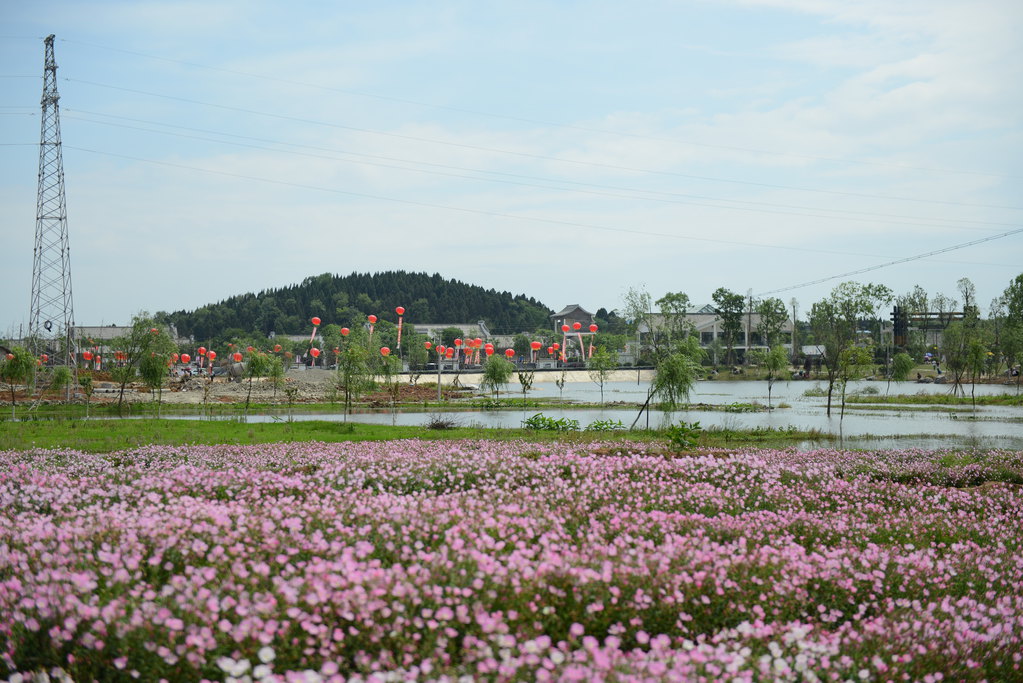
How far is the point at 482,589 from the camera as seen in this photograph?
5.04m

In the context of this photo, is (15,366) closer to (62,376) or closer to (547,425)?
(62,376)

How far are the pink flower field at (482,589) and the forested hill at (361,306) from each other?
147708 millimetres

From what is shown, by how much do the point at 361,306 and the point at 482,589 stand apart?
164775 millimetres

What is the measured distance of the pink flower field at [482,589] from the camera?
4418mm

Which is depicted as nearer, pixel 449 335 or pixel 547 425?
pixel 547 425

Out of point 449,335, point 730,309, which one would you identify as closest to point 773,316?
point 730,309

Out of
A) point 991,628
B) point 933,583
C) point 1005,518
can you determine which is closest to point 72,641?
point 991,628

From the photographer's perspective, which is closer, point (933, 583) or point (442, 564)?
point (442, 564)

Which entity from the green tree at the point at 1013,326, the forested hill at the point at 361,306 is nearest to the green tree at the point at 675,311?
the green tree at the point at 1013,326

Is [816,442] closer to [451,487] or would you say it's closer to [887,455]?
[887,455]

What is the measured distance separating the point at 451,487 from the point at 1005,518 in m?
7.15

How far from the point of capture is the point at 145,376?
128 feet

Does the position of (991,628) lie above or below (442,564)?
below

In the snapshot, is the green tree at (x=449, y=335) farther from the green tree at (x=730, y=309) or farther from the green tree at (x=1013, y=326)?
the green tree at (x=1013, y=326)
